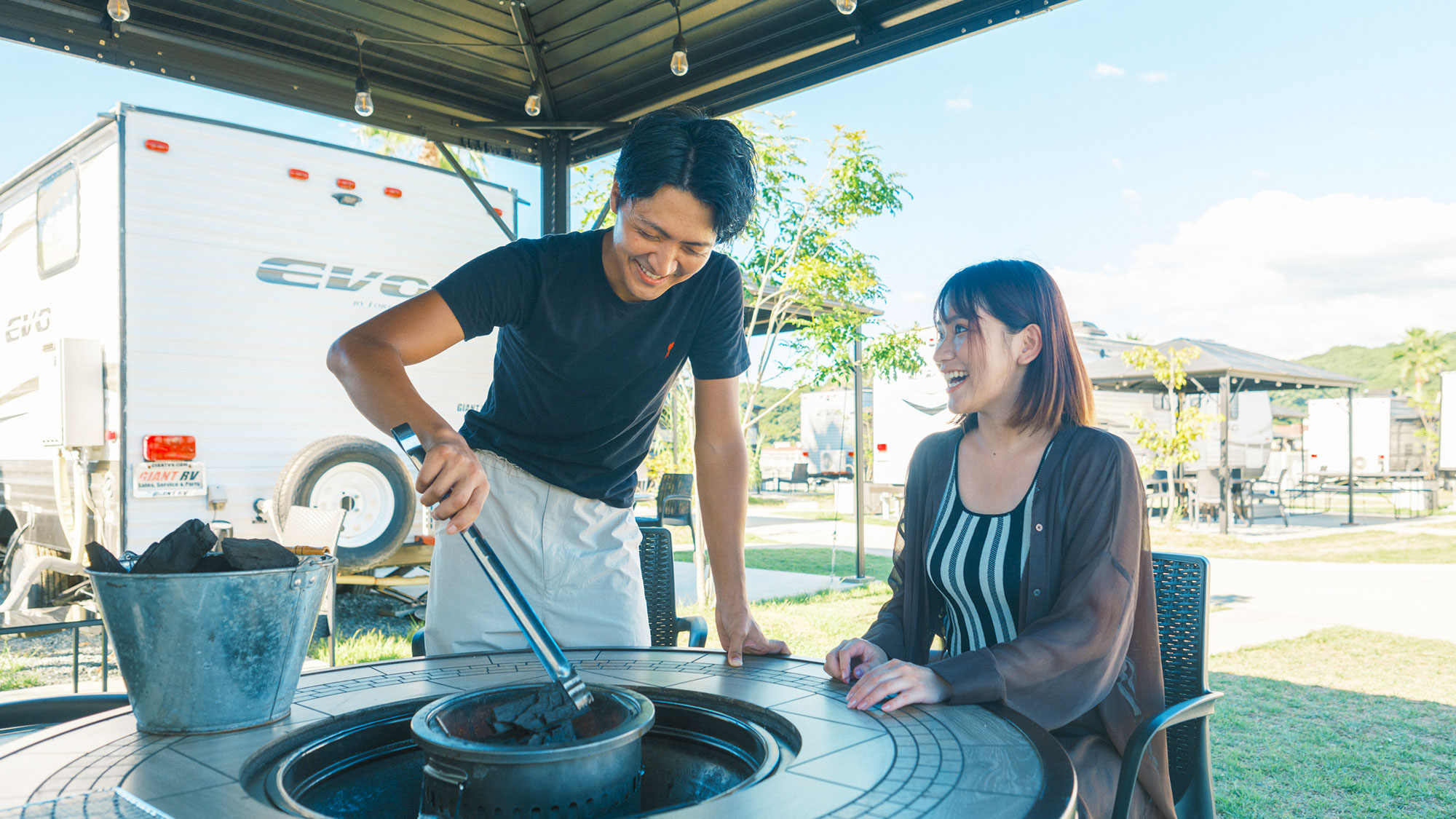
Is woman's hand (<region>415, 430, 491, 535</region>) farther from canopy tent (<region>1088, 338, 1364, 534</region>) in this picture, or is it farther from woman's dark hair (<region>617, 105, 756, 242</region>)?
canopy tent (<region>1088, 338, 1364, 534</region>)

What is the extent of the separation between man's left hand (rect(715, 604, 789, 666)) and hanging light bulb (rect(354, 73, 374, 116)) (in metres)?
2.78

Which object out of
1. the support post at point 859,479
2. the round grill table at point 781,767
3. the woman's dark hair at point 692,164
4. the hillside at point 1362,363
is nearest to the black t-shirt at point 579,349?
the woman's dark hair at point 692,164

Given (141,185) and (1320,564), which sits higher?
(141,185)

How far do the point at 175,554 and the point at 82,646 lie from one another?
619 cm

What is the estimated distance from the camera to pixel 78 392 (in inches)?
196

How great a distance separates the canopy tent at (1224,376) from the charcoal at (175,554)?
42.2 feet

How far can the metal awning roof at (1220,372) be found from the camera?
1347 cm

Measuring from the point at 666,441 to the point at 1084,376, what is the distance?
9497 millimetres

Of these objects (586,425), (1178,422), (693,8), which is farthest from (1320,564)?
(586,425)

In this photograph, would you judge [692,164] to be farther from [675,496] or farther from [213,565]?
[675,496]

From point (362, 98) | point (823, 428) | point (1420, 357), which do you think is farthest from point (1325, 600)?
point (1420, 357)

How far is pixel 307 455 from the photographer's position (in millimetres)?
5309

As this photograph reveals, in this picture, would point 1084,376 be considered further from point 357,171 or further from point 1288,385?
point 1288,385

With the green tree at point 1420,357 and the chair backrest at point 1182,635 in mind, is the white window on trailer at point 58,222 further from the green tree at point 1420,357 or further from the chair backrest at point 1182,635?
the green tree at point 1420,357
